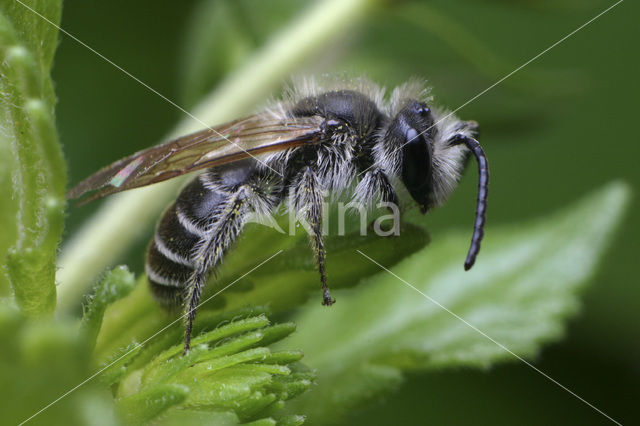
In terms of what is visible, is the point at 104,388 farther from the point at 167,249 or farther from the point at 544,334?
the point at 544,334

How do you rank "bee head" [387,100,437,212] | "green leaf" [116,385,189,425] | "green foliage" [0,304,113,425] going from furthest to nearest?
"bee head" [387,100,437,212], "green leaf" [116,385,189,425], "green foliage" [0,304,113,425]

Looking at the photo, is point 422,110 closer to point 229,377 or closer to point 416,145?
point 416,145

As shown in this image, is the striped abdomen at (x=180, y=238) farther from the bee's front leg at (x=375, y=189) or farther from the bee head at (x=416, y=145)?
the bee head at (x=416, y=145)

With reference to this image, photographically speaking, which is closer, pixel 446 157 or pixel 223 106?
pixel 446 157

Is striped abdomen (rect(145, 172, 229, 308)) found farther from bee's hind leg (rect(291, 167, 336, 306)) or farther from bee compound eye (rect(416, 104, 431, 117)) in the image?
bee compound eye (rect(416, 104, 431, 117))

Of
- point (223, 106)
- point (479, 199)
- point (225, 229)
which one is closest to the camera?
point (479, 199)

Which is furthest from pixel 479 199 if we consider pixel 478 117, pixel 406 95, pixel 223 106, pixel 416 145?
pixel 478 117

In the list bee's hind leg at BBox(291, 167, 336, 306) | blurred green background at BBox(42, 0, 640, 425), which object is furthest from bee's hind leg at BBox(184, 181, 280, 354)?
blurred green background at BBox(42, 0, 640, 425)
